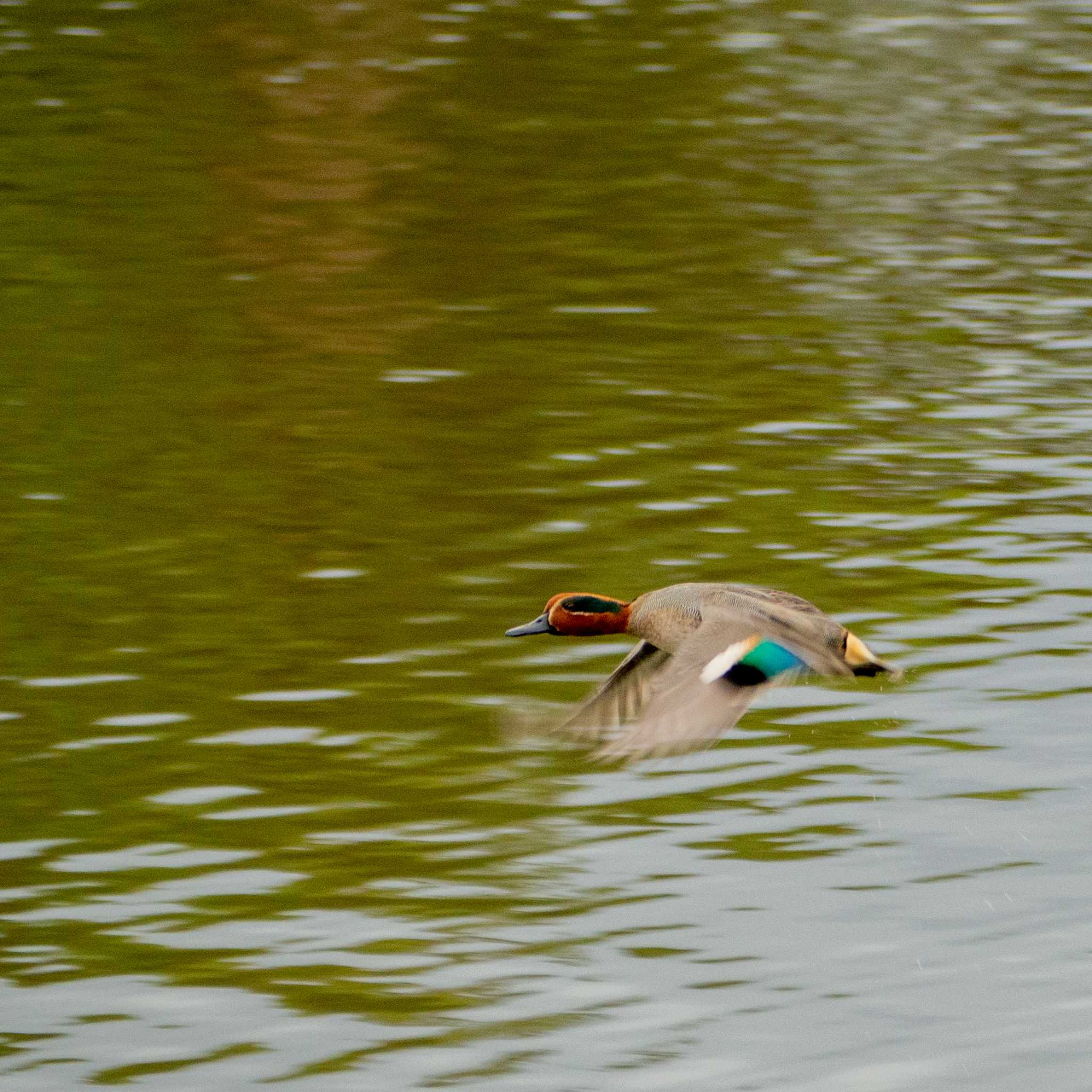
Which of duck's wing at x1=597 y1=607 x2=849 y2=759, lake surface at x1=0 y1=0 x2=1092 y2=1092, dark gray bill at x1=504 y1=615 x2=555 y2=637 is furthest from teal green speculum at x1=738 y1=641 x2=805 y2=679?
lake surface at x1=0 y1=0 x2=1092 y2=1092

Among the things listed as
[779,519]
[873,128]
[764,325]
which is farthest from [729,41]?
[779,519]

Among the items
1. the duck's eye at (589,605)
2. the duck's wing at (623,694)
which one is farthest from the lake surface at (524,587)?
the duck's eye at (589,605)

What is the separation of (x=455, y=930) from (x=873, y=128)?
15.8m

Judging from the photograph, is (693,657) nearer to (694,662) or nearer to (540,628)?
(694,662)

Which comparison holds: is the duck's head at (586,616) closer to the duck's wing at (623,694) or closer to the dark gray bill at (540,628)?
the dark gray bill at (540,628)

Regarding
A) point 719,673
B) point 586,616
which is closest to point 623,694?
point 586,616

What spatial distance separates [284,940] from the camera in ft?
23.4

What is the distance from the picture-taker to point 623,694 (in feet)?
24.2

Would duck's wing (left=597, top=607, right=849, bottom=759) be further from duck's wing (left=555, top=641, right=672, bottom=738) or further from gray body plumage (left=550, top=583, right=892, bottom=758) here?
duck's wing (left=555, top=641, right=672, bottom=738)

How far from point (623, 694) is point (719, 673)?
0.85 meters

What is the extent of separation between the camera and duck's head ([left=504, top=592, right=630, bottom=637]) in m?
7.19

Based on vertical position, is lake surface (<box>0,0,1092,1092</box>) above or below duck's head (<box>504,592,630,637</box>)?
below

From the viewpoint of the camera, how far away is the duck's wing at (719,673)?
6.24 m

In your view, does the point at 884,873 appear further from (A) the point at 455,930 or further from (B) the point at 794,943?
(A) the point at 455,930
